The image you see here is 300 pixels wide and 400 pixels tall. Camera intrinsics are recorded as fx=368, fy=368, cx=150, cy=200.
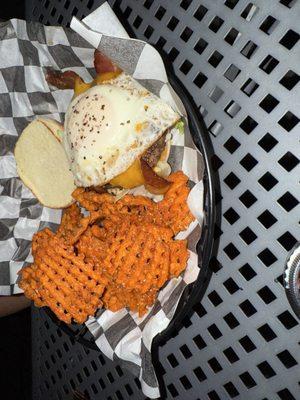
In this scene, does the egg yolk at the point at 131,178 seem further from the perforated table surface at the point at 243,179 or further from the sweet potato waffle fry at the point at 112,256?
the perforated table surface at the point at 243,179

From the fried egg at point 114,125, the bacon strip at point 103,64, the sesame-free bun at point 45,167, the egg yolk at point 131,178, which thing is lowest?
the sesame-free bun at point 45,167

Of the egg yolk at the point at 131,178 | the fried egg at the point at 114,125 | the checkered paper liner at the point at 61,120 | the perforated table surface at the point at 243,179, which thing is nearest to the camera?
the perforated table surface at the point at 243,179

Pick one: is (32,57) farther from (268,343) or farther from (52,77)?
(268,343)

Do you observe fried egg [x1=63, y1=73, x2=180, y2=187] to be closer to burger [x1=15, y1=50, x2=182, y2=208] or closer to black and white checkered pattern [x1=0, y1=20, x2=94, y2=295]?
burger [x1=15, y1=50, x2=182, y2=208]

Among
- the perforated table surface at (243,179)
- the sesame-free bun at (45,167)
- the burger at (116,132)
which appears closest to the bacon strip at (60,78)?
the burger at (116,132)

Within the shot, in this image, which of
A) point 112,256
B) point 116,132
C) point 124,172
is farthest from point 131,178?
point 112,256

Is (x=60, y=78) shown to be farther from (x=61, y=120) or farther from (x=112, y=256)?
(x=112, y=256)
